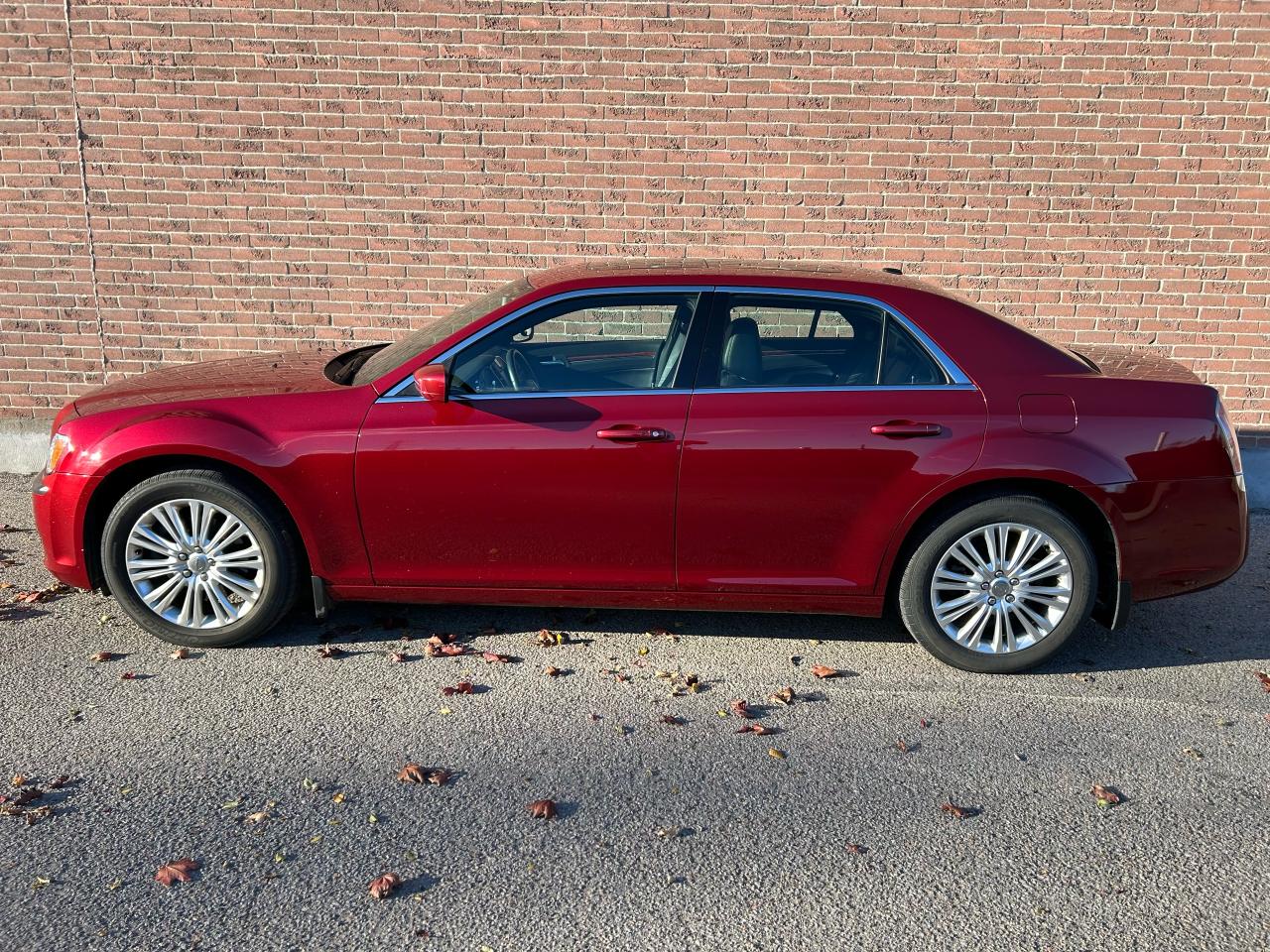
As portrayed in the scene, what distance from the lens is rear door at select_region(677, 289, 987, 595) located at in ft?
14.0

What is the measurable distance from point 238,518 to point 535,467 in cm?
126

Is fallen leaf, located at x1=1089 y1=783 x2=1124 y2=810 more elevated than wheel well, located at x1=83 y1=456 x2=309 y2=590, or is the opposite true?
wheel well, located at x1=83 y1=456 x2=309 y2=590

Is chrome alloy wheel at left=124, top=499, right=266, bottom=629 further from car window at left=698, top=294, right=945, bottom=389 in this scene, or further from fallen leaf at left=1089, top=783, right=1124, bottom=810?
fallen leaf at left=1089, top=783, right=1124, bottom=810

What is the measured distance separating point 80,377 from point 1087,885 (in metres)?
7.19

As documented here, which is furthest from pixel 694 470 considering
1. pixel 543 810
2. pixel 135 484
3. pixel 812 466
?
pixel 135 484

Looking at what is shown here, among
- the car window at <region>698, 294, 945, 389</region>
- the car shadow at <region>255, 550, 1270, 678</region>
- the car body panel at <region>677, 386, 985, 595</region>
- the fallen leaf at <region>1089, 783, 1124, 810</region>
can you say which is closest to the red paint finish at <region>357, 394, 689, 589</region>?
the car body panel at <region>677, 386, 985, 595</region>

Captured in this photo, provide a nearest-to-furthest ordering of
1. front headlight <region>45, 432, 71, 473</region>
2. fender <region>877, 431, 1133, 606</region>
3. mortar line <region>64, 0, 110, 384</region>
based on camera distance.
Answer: fender <region>877, 431, 1133, 606</region>
front headlight <region>45, 432, 71, 473</region>
mortar line <region>64, 0, 110, 384</region>

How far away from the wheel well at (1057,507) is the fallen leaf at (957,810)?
3.89 feet

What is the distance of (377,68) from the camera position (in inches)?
279

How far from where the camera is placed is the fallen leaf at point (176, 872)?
2994 mm

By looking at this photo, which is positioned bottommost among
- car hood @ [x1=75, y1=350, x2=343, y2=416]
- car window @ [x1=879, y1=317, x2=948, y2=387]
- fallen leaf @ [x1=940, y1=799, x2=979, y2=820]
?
fallen leaf @ [x1=940, y1=799, x2=979, y2=820]

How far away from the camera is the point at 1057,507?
4383mm

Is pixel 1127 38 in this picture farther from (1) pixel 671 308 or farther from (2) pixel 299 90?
(2) pixel 299 90

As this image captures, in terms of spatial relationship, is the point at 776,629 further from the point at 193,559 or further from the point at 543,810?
the point at 193,559
